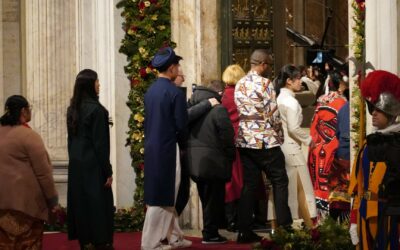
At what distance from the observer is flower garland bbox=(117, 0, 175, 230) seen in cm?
1619

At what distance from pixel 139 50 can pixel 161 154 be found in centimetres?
351

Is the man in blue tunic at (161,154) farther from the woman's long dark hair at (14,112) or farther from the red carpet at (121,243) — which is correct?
the woman's long dark hair at (14,112)

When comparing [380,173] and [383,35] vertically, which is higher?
[383,35]

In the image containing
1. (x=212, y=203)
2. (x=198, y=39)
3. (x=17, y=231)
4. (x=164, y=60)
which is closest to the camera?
(x=17, y=231)

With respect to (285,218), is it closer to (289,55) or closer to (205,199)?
(205,199)

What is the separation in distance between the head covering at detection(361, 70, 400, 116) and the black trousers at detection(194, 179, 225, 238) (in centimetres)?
469

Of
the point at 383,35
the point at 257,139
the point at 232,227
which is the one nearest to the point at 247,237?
the point at 257,139

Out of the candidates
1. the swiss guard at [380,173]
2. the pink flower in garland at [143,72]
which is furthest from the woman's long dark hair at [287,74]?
the swiss guard at [380,173]

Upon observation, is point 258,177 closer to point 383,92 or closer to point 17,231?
point 17,231

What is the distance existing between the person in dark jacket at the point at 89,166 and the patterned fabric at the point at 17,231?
1.01m

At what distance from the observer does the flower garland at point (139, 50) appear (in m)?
16.2

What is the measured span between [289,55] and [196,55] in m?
17.4

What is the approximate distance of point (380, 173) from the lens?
9.30 meters

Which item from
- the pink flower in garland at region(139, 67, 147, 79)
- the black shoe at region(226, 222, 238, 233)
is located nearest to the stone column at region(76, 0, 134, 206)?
the pink flower in garland at region(139, 67, 147, 79)
